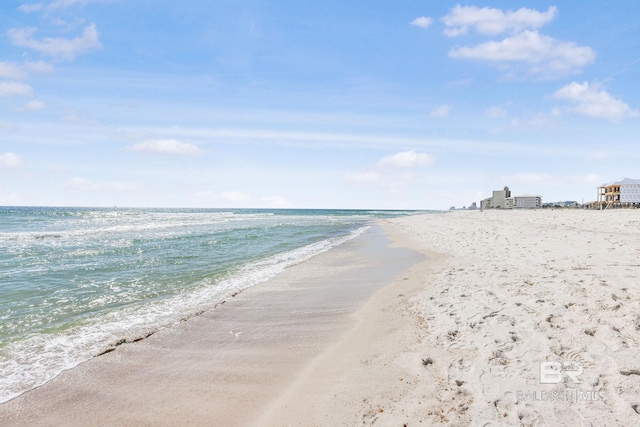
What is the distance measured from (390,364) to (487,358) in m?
1.38

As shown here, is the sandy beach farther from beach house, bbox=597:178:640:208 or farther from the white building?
the white building

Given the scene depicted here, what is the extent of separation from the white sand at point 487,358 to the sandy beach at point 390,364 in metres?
0.02

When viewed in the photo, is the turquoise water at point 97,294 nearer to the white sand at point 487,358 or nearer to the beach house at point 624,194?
the white sand at point 487,358

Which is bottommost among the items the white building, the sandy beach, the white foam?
the white foam

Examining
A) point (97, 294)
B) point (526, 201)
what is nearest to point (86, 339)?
point (97, 294)

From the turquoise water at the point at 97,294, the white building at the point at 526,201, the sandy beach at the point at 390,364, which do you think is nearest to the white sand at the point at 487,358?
the sandy beach at the point at 390,364

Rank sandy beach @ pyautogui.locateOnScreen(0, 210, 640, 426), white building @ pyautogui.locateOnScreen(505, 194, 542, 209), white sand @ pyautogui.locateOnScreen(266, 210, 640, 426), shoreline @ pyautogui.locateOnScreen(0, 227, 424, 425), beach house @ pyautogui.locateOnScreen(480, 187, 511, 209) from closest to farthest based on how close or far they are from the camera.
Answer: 1. white sand @ pyautogui.locateOnScreen(266, 210, 640, 426)
2. sandy beach @ pyautogui.locateOnScreen(0, 210, 640, 426)
3. shoreline @ pyautogui.locateOnScreen(0, 227, 424, 425)
4. white building @ pyautogui.locateOnScreen(505, 194, 542, 209)
5. beach house @ pyautogui.locateOnScreen(480, 187, 511, 209)

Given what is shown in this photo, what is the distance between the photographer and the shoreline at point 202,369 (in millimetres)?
4625

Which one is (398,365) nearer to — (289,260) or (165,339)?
(165,339)

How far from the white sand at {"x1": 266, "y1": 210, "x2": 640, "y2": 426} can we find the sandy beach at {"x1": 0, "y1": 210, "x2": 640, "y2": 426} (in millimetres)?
21

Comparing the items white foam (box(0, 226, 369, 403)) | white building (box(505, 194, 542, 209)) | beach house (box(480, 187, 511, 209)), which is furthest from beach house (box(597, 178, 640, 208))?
white foam (box(0, 226, 369, 403))

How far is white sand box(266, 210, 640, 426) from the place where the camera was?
3.90 metres

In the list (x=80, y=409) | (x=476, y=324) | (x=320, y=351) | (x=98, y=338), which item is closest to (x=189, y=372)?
A: (x=80, y=409)

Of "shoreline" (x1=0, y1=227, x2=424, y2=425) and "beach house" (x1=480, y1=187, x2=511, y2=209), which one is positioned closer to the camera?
"shoreline" (x1=0, y1=227, x2=424, y2=425)
